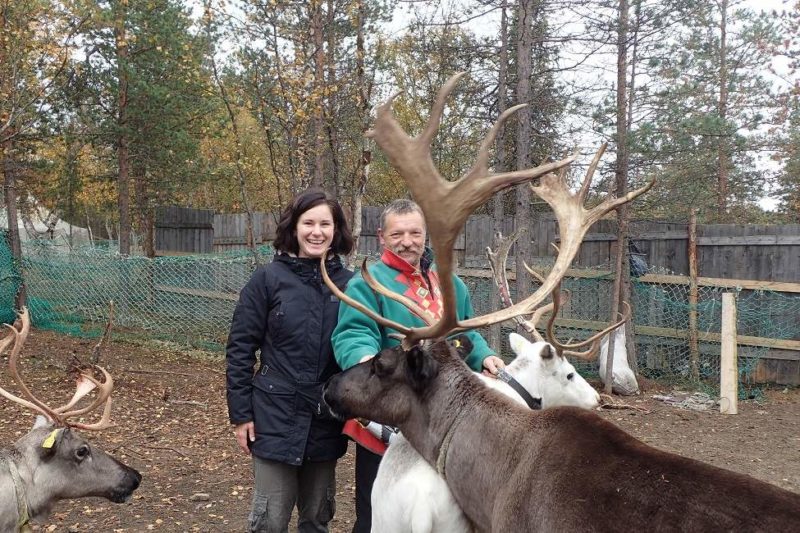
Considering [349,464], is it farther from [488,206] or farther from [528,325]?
[488,206]

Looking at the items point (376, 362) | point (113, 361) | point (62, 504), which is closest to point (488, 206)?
point (113, 361)

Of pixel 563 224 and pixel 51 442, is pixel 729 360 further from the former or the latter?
pixel 51 442

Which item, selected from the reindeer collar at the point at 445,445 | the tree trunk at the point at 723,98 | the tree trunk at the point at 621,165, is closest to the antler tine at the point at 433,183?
the reindeer collar at the point at 445,445

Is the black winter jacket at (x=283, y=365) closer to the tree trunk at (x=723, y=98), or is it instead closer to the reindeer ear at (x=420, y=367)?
the reindeer ear at (x=420, y=367)

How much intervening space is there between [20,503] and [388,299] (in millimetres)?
2325

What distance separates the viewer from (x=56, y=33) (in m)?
9.26

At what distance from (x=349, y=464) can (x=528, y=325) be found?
7.98 feet

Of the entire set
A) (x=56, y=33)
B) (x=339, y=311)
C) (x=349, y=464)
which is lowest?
(x=349, y=464)

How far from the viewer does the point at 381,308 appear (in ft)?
9.57

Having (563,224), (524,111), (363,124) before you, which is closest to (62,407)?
(563,224)

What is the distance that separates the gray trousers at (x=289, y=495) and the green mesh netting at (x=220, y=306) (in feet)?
22.8

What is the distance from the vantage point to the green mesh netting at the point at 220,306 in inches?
362

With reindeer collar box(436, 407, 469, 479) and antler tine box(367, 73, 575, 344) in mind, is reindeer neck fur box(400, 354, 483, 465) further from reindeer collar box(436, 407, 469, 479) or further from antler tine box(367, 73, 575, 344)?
antler tine box(367, 73, 575, 344)

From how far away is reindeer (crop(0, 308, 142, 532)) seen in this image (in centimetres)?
345
